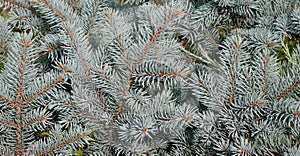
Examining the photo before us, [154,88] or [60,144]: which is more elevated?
[154,88]

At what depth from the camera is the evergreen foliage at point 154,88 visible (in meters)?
1.06

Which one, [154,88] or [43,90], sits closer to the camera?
[43,90]

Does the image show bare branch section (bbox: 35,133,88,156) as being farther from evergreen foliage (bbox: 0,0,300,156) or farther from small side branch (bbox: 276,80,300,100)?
small side branch (bbox: 276,80,300,100)

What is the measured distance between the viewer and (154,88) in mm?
1232

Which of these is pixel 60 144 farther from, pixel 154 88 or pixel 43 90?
pixel 154 88

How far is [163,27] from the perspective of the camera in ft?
3.77

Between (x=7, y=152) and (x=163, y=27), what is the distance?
2.01 feet

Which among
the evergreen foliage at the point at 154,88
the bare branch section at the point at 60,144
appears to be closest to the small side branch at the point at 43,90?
the evergreen foliage at the point at 154,88

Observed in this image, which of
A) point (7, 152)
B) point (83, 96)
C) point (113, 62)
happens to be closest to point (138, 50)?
point (113, 62)

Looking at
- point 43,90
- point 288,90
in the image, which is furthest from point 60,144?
point 288,90

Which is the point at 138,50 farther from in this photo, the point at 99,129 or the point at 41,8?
the point at 41,8

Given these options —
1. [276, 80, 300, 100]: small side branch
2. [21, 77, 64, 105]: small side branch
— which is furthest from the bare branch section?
[276, 80, 300, 100]: small side branch

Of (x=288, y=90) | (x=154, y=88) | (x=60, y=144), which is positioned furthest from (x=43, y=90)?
(x=288, y=90)

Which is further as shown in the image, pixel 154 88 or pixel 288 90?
pixel 154 88
